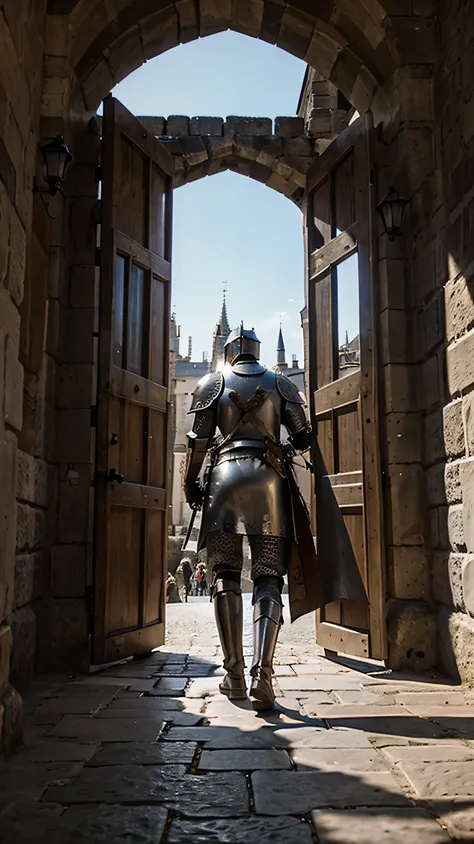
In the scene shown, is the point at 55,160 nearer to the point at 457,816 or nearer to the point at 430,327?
the point at 430,327

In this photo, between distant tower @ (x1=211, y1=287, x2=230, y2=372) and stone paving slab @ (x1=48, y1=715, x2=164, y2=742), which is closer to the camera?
stone paving slab @ (x1=48, y1=715, x2=164, y2=742)

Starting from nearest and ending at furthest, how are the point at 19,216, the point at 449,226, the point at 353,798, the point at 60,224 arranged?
the point at 353,798
the point at 19,216
the point at 449,226
the point at 60,224

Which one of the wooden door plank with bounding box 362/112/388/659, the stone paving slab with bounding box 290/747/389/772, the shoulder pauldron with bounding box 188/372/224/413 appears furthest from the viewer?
the wooden door plank with bounding box 362/112/388/659

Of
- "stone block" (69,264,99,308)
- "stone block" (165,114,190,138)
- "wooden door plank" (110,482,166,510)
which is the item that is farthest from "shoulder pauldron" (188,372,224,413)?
"stone block" (165,114,190,138)

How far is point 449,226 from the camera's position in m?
4.12

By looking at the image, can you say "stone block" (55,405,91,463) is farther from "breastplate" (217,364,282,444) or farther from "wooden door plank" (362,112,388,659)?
"wooden door plank" (362,112,388,659)

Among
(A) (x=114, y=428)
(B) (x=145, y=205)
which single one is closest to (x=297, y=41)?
(B) (x=145, y=205)

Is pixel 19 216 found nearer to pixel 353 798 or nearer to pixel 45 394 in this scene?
pixel 45 394

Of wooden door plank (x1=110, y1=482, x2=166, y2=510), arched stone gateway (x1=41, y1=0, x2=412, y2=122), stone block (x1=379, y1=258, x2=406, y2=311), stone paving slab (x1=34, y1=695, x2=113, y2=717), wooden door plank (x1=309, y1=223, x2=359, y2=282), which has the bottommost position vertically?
stone paving slab (x1=34, y1=695, x2=113, y2=717)

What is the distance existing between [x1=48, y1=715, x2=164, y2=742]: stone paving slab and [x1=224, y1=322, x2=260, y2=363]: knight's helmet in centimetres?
217

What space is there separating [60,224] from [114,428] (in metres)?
1.38

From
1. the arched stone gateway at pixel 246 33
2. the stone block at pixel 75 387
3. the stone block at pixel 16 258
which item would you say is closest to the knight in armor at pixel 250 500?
the stone block at pixel 75 387

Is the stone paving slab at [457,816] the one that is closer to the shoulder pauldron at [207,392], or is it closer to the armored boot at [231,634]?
the armored boot at [231,634]

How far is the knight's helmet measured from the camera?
441 cm
